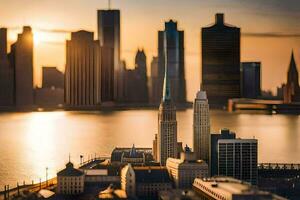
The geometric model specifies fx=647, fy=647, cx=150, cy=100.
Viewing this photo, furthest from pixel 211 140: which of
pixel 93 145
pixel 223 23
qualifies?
pixel 223 23

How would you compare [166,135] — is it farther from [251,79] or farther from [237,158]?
[251,79]

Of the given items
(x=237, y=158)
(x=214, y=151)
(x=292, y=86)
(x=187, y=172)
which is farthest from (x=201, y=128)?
(x=292, y=86)

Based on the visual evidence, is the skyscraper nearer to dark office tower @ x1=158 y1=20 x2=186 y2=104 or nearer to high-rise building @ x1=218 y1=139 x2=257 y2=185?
high-rise building @ x1=218 y1=139 x2=257 y2=185

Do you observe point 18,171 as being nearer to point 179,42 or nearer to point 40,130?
point 40,130

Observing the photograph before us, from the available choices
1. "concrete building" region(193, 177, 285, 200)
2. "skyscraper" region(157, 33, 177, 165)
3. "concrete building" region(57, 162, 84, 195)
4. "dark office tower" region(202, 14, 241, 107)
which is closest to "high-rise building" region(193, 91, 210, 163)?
"skyscraper" region(157, 33, 177, 165)

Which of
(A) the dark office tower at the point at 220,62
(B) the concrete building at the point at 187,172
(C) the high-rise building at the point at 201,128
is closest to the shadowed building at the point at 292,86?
(A) the dark office tower at the point at 220,62

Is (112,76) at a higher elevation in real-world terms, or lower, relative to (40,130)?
higher

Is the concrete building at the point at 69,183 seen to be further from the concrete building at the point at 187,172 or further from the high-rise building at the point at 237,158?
the high-rise building at the point at 237,158
